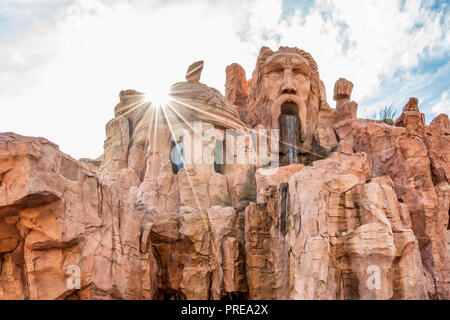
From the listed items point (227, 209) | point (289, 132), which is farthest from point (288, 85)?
point (227, 209)

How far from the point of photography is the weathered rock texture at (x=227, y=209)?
9633 millimetres

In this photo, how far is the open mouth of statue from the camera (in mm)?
19203

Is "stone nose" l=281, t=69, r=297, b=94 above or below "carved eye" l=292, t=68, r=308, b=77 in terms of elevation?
below

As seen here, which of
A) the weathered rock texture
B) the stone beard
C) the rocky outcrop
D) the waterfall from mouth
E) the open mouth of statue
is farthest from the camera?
the stone beard

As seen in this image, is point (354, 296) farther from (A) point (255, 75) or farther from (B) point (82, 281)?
(A) point (255, 75)

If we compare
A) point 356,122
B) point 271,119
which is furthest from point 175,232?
point 356,122

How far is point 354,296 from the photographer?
9.62 metres

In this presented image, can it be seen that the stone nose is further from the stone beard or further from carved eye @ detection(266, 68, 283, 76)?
carved eye @ detection(266, 68, 283, 76)

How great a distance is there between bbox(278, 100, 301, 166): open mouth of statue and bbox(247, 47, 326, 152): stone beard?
0.16 feet

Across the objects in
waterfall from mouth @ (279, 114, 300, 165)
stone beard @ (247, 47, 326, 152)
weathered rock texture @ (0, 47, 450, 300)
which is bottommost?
weathered rock texture @ (0, 47, 450, 300)

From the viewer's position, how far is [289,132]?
19.9 metres

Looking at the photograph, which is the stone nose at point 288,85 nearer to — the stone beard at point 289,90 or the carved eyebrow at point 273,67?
the stone beard at point 289,90

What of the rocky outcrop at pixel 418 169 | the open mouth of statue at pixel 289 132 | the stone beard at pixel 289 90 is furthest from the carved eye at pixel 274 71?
the rocky outcrop at pixel 418 169

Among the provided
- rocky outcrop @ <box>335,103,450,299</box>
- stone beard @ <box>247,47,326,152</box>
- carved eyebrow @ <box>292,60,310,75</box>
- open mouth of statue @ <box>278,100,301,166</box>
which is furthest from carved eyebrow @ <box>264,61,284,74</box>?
rocky outcrop @ <box>335,103,450,299</box>
